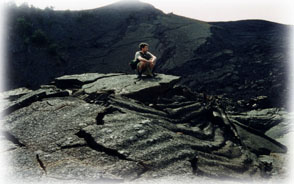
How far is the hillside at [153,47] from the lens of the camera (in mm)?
12156

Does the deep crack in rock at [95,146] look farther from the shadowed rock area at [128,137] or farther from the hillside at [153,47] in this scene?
the hillside at [153,47]

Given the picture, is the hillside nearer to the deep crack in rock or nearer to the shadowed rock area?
the shadowed rock area

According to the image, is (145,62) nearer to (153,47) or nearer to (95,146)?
(95,146)

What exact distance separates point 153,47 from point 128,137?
35.9 feet

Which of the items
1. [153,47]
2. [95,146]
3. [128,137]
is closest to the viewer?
[95,146]

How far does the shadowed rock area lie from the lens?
3.71 meters

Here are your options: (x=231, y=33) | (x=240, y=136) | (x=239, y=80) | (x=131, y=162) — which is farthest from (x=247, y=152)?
(x=231, y=33)

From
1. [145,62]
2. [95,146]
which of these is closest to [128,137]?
[95,146]

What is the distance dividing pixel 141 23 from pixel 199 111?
37.4 feet

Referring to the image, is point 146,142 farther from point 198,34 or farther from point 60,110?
point 198,34

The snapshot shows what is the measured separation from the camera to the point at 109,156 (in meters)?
3.88

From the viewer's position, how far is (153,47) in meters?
14.8

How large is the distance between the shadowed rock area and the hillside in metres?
4.80

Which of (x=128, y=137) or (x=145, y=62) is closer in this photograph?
(x=128, y=137)
